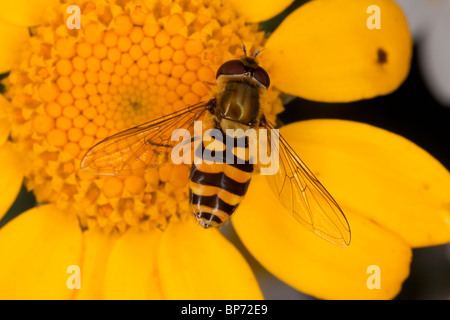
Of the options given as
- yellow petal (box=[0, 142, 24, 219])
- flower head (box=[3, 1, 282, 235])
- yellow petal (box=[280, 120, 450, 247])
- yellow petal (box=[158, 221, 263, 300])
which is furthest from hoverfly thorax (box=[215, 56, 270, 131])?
yellow petal (box=[0, 142, 24, 219])

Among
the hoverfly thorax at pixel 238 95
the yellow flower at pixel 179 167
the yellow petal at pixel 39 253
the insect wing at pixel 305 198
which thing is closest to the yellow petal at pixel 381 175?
the yellow flower at pixel 179 167

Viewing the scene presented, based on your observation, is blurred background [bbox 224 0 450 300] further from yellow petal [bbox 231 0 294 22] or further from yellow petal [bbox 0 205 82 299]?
yellow petal [bbox 0 205 82 299]

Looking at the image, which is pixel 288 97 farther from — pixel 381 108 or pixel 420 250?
pixel 420 250

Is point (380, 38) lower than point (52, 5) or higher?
lower

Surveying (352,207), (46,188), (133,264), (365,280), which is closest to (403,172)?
(352,207)

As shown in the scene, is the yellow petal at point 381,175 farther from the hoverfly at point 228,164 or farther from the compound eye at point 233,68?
the compound eye at point 233,68
